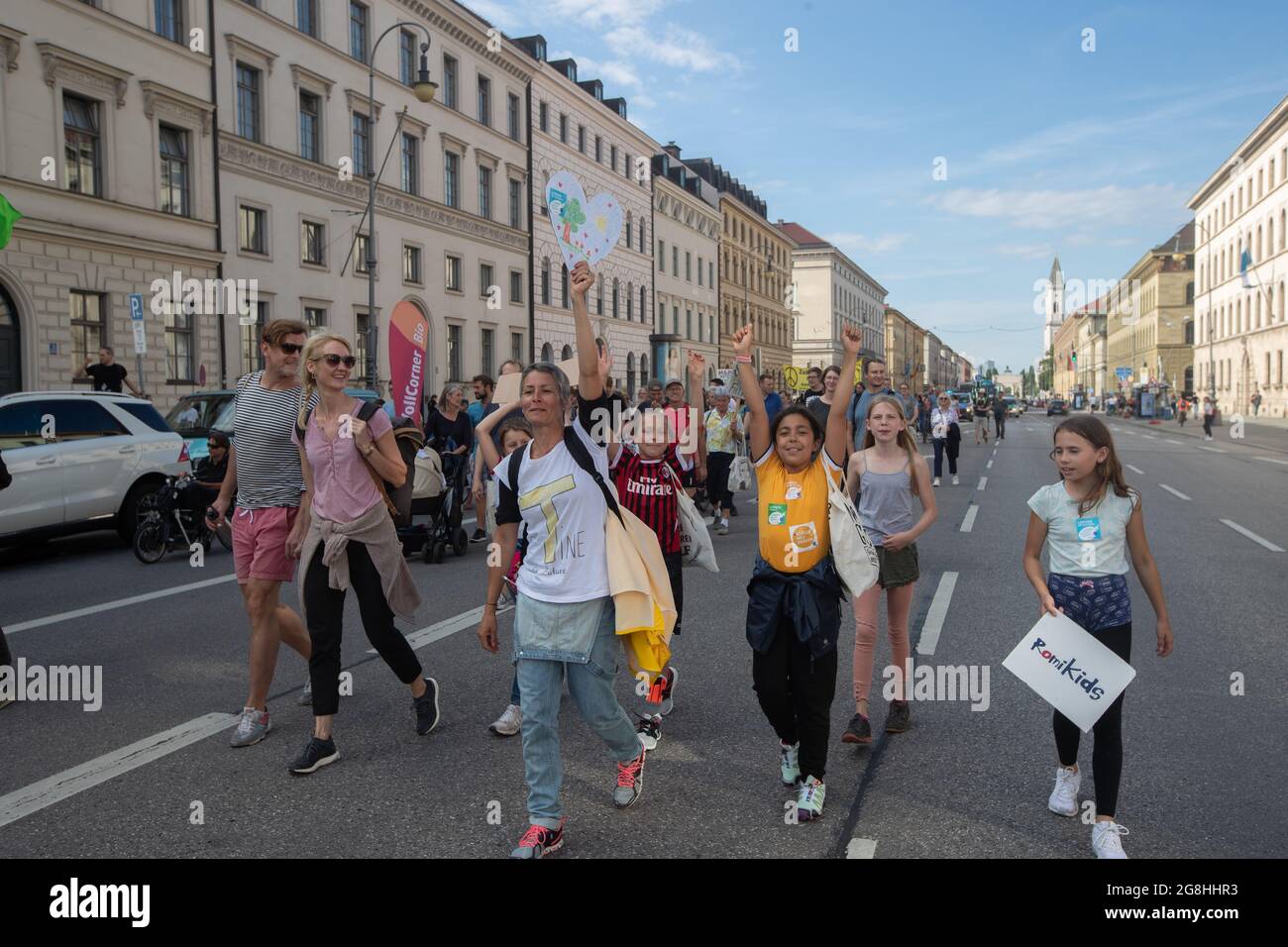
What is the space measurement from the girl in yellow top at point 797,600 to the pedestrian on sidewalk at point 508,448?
1104mm

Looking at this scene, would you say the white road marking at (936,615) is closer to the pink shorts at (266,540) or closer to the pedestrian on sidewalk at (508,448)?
the pedestrian on sidewalk at (508,448)

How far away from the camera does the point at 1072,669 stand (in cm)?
380

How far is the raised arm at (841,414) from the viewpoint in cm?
456

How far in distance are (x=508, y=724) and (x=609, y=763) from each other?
2.18 feet

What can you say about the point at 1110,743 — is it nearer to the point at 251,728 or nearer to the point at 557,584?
the point at 557,584

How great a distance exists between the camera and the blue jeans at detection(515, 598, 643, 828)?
3676 mm

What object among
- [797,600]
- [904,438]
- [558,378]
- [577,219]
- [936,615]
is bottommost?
[936,615]

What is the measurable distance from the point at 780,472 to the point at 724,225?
73.4 m

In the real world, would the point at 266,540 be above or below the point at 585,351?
below

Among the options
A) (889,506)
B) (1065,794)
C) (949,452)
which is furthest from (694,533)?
(949,452)

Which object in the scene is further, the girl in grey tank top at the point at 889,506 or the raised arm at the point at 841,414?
the girl in grey tank top at the point at 889,506

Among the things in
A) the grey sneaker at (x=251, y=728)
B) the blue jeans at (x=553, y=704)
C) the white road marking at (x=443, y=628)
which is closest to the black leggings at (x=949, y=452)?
the white road marking at (x=443, y=628)
